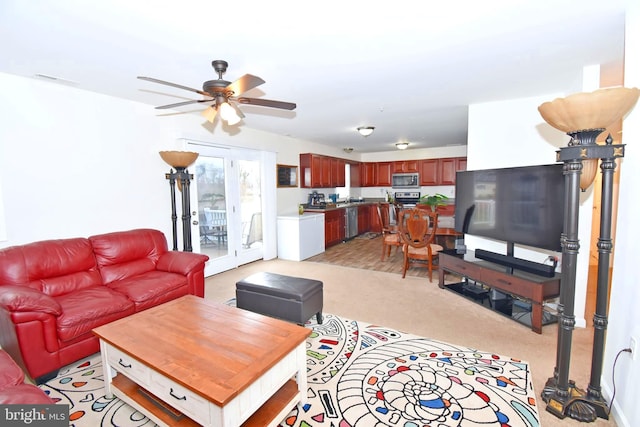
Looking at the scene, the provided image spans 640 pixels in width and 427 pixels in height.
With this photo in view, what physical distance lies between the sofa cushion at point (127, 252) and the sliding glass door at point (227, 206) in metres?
0.90

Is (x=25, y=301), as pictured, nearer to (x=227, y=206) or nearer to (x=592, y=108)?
(x=227, y=206)

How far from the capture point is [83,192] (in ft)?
10.5

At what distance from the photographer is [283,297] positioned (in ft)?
9.04

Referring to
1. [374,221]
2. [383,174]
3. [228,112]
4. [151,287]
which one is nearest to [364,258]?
[374,221]

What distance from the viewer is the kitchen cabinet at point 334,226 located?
21.0ft

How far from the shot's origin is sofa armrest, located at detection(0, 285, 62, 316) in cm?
198

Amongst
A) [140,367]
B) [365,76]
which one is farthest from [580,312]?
[140,367]

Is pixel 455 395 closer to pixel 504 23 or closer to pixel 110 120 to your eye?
pixel 504 23

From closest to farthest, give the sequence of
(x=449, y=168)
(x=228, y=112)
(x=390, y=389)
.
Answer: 1. (x=390, y=389)
2. (x=228, y=112)
3. (x=449, y=168)

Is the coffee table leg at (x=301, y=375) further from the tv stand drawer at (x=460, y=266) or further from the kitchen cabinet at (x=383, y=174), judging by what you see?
the kitchen cabinet at (x=383, y=174)

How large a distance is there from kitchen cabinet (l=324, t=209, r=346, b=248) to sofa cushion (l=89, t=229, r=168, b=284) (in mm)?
3469

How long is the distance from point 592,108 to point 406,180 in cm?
657

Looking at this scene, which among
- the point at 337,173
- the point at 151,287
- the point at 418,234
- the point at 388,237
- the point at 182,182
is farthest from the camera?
the point at 337,173

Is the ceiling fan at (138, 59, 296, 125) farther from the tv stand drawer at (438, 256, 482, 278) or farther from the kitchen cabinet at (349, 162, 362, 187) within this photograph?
the kitchen cabinet at (349, 162, 362, 187)
